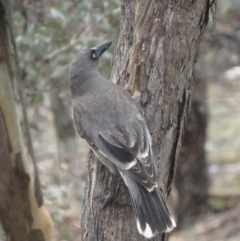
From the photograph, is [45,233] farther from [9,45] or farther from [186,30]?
[186,30]

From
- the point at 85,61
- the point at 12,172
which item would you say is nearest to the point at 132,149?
the point at 85,61

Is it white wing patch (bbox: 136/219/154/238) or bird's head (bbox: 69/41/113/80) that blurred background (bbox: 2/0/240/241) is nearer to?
bird's head (bbox: 69/41/113/80)

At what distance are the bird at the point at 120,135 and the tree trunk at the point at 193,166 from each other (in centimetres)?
372

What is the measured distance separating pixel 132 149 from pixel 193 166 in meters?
4.79

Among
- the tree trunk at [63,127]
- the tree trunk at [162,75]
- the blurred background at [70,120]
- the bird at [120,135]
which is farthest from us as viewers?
the tree trunk at [63,127]

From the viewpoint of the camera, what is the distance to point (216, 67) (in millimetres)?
9531

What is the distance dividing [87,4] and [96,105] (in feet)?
7.06

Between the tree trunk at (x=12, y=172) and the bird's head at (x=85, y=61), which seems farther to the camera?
the tree trunk at (x=12, y=172)

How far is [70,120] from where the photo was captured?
733 cm

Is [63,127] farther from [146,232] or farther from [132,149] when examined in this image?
[146,232]

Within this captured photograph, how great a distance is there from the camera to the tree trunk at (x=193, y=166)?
7652 mm

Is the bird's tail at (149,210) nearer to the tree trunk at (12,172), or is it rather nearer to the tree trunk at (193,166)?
the tree trunk at (12,172)

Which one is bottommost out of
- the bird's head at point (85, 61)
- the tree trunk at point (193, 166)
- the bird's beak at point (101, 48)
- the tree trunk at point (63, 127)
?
the tree trunk at point (193, 166)

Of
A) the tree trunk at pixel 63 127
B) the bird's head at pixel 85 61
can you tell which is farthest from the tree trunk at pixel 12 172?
the tree trunk at pixel 63 127
